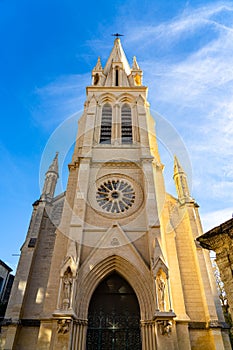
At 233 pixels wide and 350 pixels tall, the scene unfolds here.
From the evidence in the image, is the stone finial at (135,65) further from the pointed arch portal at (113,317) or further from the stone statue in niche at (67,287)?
the stone statue in niche at (67,287)

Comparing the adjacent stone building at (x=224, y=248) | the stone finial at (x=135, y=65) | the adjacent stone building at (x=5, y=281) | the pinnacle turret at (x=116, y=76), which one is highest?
the stone finial at (x=135, y=65)

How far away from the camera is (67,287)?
34.0 feet

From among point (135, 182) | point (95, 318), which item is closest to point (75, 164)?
point (135, 182)

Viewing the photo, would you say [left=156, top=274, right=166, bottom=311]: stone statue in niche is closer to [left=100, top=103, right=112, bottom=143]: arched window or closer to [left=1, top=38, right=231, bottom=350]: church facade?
[left=1, top=38, right=231, bottom=350]: church facade

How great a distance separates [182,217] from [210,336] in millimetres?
6510

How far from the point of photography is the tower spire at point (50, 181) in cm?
1645

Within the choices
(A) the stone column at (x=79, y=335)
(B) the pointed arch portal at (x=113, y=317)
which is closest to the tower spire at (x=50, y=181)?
(B) the pointed arch portal at (x=113, y=317)

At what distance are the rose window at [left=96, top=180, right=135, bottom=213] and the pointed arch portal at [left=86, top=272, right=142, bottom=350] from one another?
3904 millimetres

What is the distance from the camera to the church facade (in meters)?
10.3

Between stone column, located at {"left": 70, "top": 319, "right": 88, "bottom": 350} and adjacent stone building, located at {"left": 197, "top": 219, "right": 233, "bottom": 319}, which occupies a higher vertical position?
adjacent stone building, located at {"left": 197, "top": 219, "right": 233, "bottom": 319}

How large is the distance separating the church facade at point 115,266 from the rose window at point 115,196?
63 millimetres

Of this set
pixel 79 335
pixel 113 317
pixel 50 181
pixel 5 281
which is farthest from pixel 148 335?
pixel 5 281

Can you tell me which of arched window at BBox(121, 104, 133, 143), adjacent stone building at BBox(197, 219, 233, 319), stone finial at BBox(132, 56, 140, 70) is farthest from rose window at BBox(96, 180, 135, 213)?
stone finial at BBox(132, 56, 140, 70)

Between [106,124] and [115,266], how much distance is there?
37.9 feet
